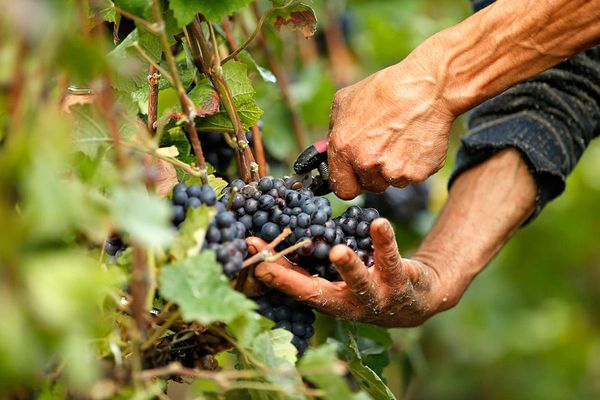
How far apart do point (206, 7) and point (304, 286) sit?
1.39 feet

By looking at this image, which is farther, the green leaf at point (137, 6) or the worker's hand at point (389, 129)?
the worker's hand at point (389, 129)

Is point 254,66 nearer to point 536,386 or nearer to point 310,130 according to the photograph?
point 310,130

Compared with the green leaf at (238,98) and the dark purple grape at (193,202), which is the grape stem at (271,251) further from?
the green leaf at (238,98)

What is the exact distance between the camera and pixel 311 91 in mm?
2992

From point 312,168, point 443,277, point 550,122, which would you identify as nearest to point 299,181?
point 312,168

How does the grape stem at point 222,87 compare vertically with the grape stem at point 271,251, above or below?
above

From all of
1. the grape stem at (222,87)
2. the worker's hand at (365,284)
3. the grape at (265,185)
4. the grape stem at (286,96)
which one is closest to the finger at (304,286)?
the worker's hand at (365,284)

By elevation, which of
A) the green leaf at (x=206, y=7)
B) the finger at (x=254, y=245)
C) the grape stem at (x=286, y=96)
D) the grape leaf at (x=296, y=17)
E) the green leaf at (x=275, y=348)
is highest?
the green leaf at (x=206, y=7)

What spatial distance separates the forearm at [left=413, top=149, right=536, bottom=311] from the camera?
1.81m

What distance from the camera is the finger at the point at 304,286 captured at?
1.22 metres

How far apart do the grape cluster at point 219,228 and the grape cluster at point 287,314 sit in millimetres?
146

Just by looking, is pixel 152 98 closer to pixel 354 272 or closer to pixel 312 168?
pixel 312 168

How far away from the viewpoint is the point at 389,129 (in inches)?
59.1

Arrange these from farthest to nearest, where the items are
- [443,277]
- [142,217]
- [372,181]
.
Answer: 1. [443,277]
2. [372,181]
3. [142,217]
